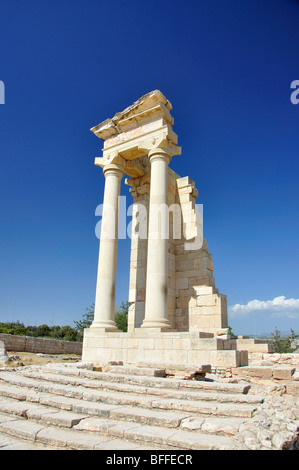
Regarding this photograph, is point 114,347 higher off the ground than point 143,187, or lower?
lower

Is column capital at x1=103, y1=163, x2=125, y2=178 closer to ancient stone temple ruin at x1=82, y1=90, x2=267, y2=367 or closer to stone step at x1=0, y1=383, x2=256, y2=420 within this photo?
ancient stone temple ruin at x1=82, y1=90, x2=267, y2=367

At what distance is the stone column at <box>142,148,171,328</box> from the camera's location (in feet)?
49.5

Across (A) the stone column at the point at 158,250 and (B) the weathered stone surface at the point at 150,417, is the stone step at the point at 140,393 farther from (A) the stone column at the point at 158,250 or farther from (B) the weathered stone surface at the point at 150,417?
(A) the stone column at the point at 158,250

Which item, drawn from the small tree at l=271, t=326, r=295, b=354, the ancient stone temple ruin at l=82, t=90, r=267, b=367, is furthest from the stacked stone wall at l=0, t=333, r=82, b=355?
the small tree at l=271, t=326, r=295, b=354

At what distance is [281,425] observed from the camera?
4785 mm

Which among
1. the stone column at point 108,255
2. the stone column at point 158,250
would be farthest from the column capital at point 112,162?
the stone column at point 158,250

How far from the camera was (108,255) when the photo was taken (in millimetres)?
17719

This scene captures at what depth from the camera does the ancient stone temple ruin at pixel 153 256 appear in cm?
1503

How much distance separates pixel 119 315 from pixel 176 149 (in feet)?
69.4

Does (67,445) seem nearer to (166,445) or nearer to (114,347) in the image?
(166,445)

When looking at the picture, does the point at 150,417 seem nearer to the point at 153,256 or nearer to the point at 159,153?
the point at 153,256

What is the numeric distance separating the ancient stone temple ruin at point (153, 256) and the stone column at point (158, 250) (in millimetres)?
45
